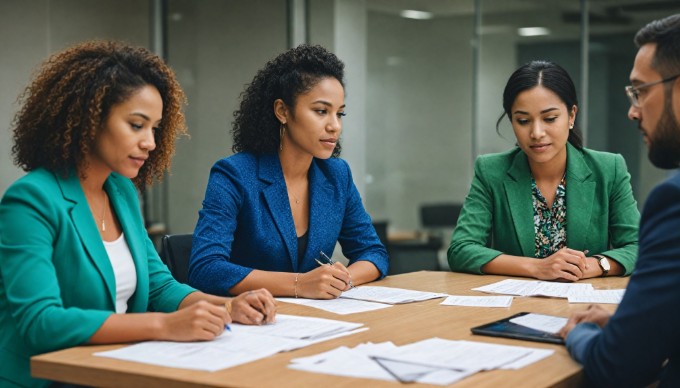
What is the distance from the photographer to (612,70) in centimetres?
756

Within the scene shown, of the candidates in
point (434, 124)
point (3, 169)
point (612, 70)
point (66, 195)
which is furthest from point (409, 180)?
point (66, 195)

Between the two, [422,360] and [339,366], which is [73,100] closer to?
[339,366]

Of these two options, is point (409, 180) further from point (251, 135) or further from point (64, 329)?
point (64, 329)

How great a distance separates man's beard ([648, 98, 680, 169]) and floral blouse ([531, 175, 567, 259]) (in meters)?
1.45

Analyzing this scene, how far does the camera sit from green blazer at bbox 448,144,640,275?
11.3ft

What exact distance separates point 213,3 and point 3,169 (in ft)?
8.00

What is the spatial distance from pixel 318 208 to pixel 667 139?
1.53m

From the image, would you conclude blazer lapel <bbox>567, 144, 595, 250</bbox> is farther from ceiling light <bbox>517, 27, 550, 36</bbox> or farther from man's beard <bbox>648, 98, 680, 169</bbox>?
ceiling light <bbox>517, 27, 550, 36</bbox>

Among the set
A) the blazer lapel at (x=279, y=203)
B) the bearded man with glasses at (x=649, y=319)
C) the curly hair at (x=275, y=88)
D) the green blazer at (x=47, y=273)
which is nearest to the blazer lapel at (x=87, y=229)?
the green blazer at (x=47, y=273)

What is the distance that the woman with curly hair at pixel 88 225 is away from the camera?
206 cm

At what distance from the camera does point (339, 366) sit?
1820 millimetres

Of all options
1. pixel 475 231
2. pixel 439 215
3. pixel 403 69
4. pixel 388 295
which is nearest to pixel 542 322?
pixel 388 295

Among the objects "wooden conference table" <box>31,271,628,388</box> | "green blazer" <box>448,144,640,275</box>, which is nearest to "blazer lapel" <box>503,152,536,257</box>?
"green blazer" <box>448,144,640,275</box>

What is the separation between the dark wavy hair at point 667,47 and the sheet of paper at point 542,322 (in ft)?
2.28
